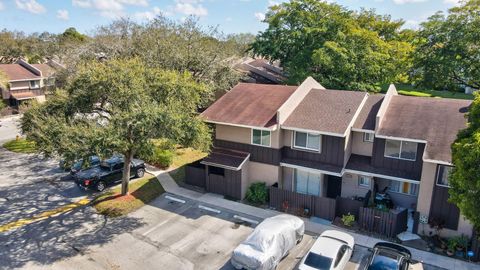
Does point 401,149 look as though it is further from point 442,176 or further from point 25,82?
point 25,82

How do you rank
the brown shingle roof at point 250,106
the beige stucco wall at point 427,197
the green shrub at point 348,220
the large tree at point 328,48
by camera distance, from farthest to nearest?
the large tree at point 328,48, the brown shingle roof at point 250,106, the green shrub at point 348,220, the beige stucco wall at point 427,197

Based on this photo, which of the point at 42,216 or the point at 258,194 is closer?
the point at 42,216

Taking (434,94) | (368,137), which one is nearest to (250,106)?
(368,137)

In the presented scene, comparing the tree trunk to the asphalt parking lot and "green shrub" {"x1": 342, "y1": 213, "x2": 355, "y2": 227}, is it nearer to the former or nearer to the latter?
the asphalt parking lot

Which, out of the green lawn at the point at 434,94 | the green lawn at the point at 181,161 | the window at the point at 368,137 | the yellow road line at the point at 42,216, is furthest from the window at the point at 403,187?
the green lawn at the point at 434,94

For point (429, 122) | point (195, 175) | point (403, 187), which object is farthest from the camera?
point (195, 175)

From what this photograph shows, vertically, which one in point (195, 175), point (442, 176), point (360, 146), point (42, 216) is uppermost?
point (360, 146)

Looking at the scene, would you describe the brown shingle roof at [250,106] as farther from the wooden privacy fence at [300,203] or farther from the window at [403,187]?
the window at [403,187]
